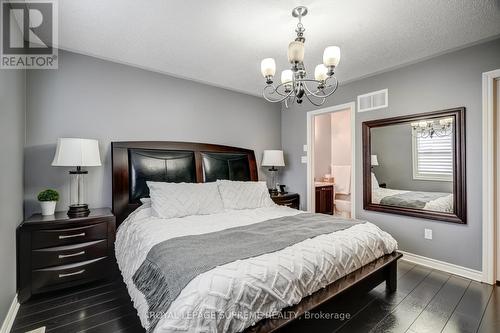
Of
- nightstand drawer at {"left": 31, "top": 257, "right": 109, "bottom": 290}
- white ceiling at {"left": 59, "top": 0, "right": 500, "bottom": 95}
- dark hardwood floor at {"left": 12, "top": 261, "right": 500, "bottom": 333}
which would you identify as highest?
white ceiling at {"left": 59, "top": 0, "right": 500, "bottom": 95}

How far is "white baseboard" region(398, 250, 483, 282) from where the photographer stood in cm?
269

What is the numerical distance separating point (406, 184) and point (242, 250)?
2.81 m

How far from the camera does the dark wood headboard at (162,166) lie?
9.83 feet

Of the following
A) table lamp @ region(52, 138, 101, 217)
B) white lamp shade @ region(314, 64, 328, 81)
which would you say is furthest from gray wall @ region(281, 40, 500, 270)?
table lamp @ region(52, 138, 101, 217)

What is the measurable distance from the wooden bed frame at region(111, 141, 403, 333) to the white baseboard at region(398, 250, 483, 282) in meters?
1.00

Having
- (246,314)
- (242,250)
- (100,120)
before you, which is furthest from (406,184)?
(100,120)

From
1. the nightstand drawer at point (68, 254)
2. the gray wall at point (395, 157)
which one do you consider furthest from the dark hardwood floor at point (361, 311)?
the gray wall at point (395, 157)

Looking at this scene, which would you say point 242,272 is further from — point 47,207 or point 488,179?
point 488,179

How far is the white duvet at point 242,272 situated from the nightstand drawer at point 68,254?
0.18m

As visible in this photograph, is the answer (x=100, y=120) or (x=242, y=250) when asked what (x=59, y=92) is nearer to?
(x=100, y=120)

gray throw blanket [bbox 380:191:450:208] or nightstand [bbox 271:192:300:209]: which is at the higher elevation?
gray throw blanket [bbox 380:191:450:208]

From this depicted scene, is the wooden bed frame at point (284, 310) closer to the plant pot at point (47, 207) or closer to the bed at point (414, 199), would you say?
the plant pot at point (47, 207)

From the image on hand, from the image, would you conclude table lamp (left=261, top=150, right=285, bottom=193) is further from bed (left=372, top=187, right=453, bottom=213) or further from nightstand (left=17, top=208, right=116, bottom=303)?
nightstand (left=17, top=208, right=116, bottom=303)

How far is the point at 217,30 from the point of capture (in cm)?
238
